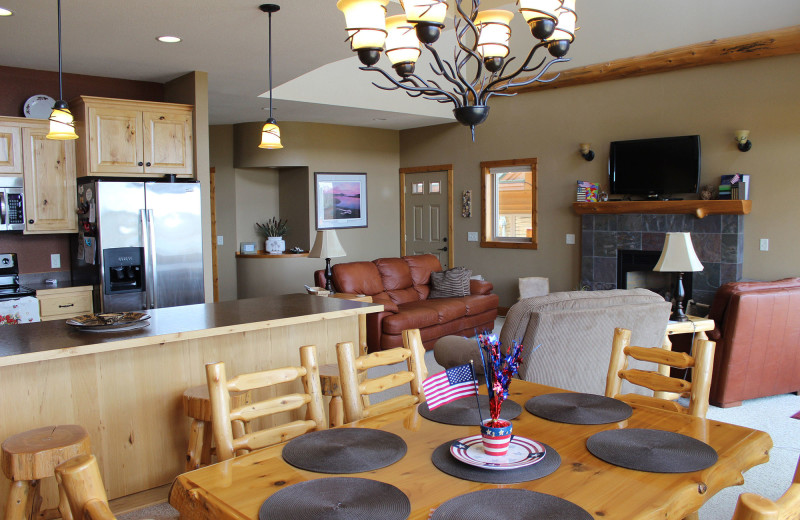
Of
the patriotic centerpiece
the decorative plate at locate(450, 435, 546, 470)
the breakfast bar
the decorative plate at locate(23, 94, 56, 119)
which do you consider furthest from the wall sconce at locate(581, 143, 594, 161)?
the patriotic centerpiece

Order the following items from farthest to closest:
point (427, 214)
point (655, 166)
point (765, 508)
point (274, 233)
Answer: point (427, 214)
point (274, 233)
point (655, 166)
point (765, 508)

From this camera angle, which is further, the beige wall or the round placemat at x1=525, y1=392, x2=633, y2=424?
the beige wall

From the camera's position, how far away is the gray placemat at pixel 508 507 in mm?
1450

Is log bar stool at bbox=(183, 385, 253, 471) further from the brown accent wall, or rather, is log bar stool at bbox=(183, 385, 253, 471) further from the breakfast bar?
the brown accent wall

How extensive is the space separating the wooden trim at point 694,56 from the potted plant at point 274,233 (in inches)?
167

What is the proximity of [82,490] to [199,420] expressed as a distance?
1915mm

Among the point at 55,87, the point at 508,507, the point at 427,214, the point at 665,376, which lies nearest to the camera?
the point at 508,507

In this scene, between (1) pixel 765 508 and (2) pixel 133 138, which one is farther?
(2) pixel 133 138

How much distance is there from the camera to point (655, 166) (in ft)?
23.1

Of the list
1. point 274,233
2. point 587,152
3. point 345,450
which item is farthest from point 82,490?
point 274,233

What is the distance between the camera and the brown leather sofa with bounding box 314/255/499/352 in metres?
6.19

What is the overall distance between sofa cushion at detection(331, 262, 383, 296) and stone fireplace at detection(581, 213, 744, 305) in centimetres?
261

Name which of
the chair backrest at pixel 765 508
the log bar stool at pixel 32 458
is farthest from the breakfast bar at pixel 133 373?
the chair backrest at pixel 765 508

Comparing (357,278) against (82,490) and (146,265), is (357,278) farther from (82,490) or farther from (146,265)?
(82,490)
